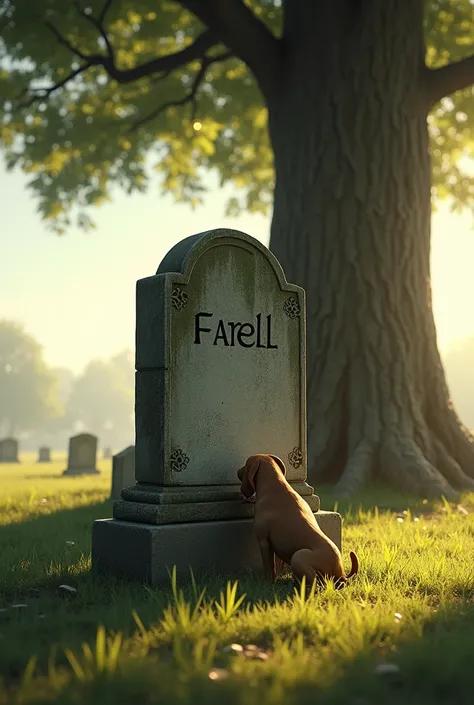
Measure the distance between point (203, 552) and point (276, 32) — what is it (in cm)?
1153

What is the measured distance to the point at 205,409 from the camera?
5488 millimetres

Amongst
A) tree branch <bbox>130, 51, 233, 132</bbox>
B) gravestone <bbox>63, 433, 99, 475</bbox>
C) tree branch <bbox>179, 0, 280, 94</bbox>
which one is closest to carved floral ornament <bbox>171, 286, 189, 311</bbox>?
tree branch <bbox>179, 0, 280, 94</bbox>

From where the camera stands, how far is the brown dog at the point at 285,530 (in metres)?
4.65

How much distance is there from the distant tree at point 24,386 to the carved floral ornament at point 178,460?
227ft

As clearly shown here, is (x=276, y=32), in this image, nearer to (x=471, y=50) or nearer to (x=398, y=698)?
(x=471, y=50)

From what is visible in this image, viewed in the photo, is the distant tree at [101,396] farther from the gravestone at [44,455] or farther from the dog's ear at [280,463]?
the dog's ear at [280,463]

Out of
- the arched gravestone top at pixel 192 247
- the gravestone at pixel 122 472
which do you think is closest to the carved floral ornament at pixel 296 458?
the arched gravestone top at pixel 192 247

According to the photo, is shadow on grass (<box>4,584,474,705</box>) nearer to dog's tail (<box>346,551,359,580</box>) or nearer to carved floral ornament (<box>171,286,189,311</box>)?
dog's tail (<box>346,551,359,580</box>)

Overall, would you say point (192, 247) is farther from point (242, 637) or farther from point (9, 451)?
point (9, 451)

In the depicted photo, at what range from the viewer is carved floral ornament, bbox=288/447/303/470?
590 centimetres

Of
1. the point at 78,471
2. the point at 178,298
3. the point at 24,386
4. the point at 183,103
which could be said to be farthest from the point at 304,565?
the point at 24,386

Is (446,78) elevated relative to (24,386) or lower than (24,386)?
elevated

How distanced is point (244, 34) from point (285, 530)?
8053mm

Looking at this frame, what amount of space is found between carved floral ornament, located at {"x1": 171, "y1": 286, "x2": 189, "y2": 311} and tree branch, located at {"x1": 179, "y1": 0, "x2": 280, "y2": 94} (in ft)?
21.6
